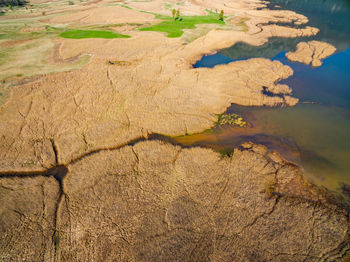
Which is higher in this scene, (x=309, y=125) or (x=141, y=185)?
(x=309, y=125)

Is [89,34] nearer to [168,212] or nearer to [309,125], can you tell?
[168,212]

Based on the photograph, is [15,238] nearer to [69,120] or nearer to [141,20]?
[69,120]

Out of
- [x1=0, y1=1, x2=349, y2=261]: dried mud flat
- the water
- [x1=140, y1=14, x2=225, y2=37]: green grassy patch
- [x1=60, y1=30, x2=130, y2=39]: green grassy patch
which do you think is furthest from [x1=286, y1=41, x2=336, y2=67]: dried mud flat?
[x1=60, y1=30, x2=130, y2=39]: green grassy patch

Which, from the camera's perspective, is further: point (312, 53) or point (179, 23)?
point (179, 23)

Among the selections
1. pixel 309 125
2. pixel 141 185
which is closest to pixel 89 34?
pixel 141 185

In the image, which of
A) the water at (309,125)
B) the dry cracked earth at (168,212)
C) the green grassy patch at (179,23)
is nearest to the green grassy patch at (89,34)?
the green grassy patch at (179,23)

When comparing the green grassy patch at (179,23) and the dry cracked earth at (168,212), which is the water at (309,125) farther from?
the green grassy patch at (179,23)

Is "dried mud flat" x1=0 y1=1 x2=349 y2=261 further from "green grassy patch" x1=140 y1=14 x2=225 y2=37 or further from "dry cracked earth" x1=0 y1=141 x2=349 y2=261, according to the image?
"green grassy patch" x1=140 y1=14 x2=225 y2=37
